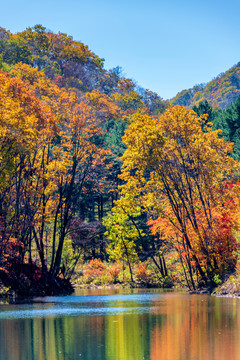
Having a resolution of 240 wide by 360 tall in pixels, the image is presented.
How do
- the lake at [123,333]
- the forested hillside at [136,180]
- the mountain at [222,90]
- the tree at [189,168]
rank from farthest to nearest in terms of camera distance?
the mountain at [222,90] → the tree at [189,168] → the forested hillside at [136,180] → the lake at [123,333]

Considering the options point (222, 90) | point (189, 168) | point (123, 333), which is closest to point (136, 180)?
point (189, 168)

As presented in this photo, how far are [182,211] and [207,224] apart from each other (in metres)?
3.06

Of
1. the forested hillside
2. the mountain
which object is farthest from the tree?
the mountain

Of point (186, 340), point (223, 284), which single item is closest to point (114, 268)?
point (223, 284)

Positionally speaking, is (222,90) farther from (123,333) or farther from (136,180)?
(123,333)

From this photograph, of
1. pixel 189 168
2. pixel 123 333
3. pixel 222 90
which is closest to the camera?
pixel 123 333

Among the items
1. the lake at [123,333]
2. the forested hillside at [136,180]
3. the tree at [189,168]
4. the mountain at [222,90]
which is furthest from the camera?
the mountain at [222,90]

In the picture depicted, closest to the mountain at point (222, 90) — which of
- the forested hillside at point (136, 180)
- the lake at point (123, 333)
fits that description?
the forested hillside at point (136, 180)

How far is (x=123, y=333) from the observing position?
14.8 meters

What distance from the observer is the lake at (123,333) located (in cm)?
1145

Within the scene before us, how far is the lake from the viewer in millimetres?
11453

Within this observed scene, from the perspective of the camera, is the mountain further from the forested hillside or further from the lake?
the lake

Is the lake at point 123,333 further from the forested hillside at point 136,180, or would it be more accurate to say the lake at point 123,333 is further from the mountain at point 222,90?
the mountain at point 222,90

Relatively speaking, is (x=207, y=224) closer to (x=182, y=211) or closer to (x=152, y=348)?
(x=182, y=211)
